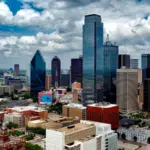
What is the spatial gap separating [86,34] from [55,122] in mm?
29428

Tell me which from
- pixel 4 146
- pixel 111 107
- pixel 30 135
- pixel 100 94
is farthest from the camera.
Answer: pixel 100 94

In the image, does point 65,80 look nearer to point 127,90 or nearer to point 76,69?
point 76,69

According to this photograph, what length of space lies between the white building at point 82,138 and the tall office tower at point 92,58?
34.9m

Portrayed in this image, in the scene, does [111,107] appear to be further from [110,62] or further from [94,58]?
[110,62]

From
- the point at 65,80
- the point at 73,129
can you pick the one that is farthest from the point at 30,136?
the point at 65,80

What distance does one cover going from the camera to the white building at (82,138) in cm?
2700

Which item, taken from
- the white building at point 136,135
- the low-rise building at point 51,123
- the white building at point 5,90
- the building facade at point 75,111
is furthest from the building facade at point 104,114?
the white building at point 5,90

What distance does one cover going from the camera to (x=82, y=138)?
1136 inches

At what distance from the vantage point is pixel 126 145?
120ft

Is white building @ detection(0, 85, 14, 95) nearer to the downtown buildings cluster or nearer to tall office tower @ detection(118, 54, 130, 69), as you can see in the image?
the downtown buildings cluster

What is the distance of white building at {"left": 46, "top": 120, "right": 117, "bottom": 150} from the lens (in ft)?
88.6

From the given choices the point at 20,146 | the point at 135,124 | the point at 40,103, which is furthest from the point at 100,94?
the point at 20,146

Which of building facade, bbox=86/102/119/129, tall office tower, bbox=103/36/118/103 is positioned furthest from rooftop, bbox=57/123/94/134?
tall office tower, bbox=103/36/118/103

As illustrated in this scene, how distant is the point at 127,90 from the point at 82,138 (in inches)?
1417
